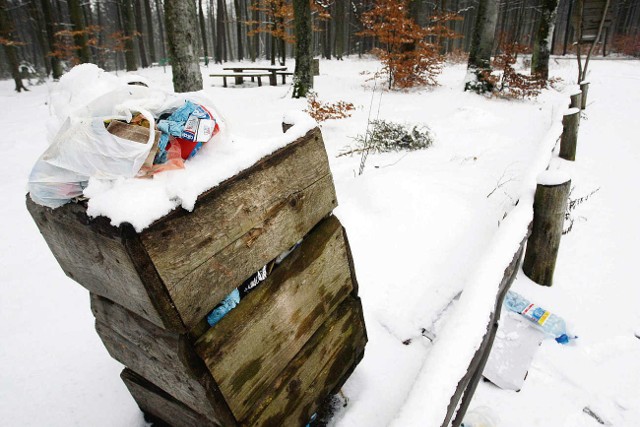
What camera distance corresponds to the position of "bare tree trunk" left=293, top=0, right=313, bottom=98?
9.07 m

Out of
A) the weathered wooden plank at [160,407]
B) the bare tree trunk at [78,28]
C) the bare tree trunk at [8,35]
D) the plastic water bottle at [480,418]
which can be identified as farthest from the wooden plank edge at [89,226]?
the bare tree trunk at [8,35]

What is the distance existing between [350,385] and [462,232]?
7.06ft

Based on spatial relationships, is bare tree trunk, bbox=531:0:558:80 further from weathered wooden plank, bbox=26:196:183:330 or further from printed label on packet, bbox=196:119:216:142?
weathered wooden plank, bbox=26:196:183:330

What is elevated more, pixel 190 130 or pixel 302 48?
pixel 302 48

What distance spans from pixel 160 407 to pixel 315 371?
71 centimetres

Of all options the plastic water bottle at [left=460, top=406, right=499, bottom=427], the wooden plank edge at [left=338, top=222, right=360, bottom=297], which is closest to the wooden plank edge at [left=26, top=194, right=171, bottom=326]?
the wooden plank edge at [left=338, top=222, right=360, bottom=297]

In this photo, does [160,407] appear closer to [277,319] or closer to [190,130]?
[277,319]

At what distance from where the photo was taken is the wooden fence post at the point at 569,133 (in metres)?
5.13

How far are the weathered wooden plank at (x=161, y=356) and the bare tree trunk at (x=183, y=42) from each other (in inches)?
207

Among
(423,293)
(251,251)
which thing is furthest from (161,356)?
(423,293)

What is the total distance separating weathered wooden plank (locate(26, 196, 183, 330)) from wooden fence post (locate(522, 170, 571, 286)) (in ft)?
9.33

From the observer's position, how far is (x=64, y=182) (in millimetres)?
948

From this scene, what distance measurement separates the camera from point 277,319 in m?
1.26

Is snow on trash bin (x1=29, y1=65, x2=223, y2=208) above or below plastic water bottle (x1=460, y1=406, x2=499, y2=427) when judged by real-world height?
above
